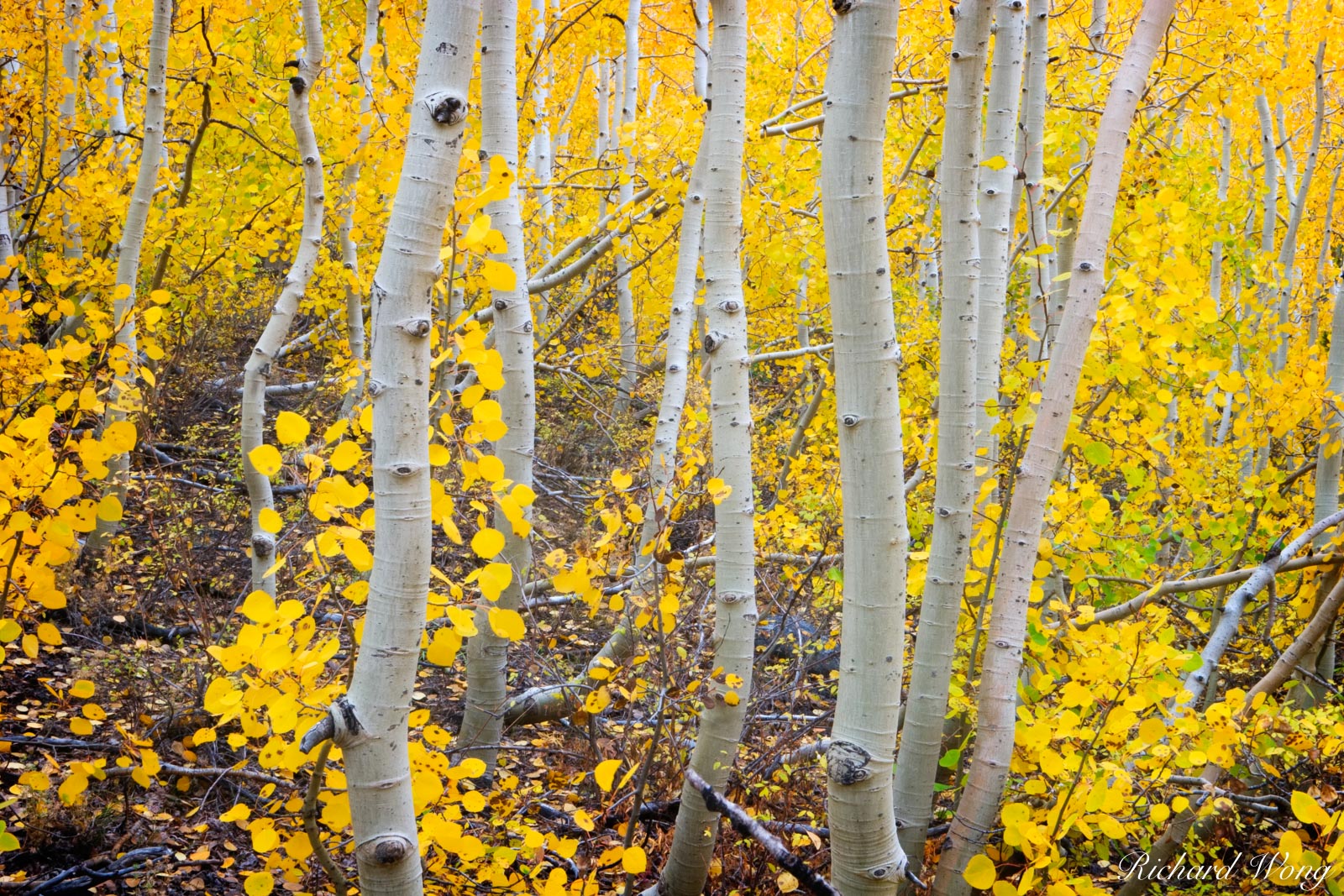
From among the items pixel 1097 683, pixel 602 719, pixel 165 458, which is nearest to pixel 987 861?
pixel 1097 683

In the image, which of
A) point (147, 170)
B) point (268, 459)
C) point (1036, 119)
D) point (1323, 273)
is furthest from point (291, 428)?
point (1323, 273)

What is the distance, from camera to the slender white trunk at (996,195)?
7.37 feet

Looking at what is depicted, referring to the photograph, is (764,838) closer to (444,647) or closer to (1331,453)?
(444,647)

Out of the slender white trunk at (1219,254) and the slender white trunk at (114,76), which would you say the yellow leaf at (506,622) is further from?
the slender white trunk at (1219,254)

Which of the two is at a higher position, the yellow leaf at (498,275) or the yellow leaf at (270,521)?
the yellow leaf at (498,275)

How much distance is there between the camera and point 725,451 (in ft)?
7.44

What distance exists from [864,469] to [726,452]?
68cm

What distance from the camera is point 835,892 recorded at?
1.72 metres

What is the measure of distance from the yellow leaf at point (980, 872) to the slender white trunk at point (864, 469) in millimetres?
147

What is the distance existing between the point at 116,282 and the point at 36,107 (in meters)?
1.33

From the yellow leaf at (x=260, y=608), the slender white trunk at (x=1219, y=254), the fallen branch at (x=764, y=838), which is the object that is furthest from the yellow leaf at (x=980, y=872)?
the slender white trunk at (x=1219, y=254)

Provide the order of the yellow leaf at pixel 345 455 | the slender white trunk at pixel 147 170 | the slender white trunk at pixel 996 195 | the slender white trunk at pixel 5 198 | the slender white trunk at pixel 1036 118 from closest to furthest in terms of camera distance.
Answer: the yellow leaf at pixel 345 455 < the slender white trunk at pixel 996 195 < the slender white trunk at pixel 1036 118 < the slender white trunk at pixel 147 170 < the slender white trunk at pixel 5 198

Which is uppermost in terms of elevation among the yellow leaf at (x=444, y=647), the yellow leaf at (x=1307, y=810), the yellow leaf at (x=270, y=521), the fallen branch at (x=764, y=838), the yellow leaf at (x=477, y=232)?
the yellow leaf at (x=477, y=232)

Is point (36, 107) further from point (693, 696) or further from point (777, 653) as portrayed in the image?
point (777, 653)
